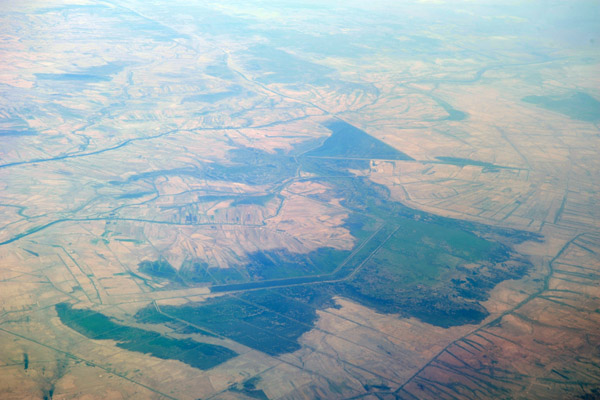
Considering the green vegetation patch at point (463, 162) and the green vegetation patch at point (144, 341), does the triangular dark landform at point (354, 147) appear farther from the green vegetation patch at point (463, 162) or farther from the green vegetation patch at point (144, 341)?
the green vegetation patch at point (144, 341)

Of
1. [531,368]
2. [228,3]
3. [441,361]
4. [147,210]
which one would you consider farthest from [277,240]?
[228,3]

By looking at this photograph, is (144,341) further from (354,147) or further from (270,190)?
(354,147)

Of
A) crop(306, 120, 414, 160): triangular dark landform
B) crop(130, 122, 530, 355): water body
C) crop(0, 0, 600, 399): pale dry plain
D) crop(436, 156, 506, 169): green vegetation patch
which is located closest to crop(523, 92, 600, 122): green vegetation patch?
crop(0, 0, 600, 399): pale dry plain

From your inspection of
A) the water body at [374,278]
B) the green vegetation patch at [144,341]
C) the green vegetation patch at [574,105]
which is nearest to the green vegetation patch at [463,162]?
the water body at [374,278]

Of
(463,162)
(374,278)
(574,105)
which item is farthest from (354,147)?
(574,105)

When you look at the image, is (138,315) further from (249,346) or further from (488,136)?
(488,136)

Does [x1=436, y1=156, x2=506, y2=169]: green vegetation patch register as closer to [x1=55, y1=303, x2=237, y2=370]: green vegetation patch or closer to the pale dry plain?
the pale dry plain
